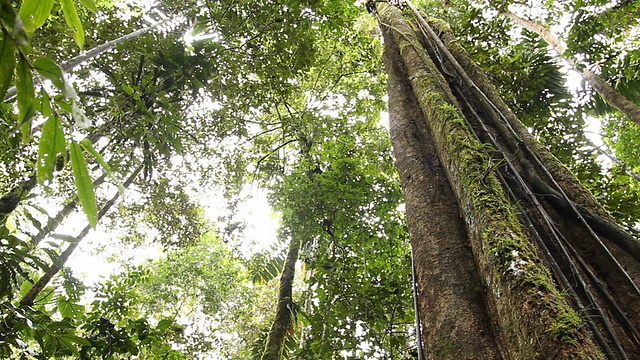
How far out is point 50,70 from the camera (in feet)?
1.78

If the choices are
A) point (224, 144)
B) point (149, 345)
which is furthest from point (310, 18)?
point (149, 345)

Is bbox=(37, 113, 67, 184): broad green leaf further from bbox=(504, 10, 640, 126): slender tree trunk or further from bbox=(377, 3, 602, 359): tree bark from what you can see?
bbox=(504, 10, 640, 126): slender tree trunk

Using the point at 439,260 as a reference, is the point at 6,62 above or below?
below

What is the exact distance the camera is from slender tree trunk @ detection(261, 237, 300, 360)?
14.8 ft

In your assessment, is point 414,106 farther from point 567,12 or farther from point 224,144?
point 224,144

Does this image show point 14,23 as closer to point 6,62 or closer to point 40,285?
point 6,62

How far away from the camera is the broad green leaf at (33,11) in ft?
1.88

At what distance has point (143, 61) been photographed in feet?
10.9

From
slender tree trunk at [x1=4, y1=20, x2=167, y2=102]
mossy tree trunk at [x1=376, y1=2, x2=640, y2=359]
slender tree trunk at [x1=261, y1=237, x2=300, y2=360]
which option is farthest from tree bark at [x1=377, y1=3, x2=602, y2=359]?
slender tree trunk at [x1=261, y1=237, x2=300, y2=360]

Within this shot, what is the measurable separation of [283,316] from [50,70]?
4.69 metres

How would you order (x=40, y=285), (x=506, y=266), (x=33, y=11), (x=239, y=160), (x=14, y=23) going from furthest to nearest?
(x=239, y=160), (x=40, y=285), (x=506, y=266), (x=33, y=11), (x=14, y=23)

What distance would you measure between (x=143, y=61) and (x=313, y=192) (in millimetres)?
2158

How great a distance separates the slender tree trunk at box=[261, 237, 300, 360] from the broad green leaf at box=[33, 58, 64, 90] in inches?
168

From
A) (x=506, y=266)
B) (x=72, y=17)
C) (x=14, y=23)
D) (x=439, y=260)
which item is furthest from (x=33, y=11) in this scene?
(x=439, y=260)
